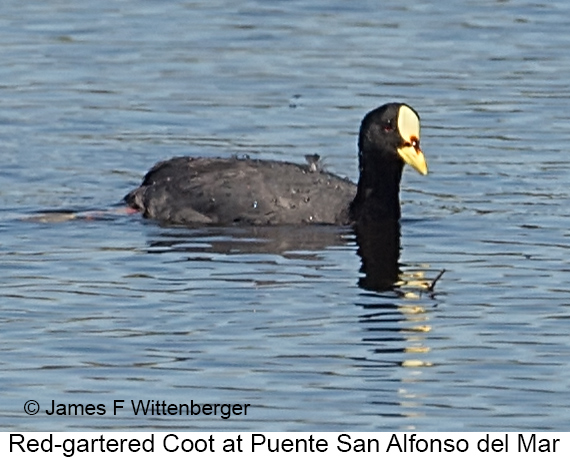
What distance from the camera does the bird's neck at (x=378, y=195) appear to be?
621 inches

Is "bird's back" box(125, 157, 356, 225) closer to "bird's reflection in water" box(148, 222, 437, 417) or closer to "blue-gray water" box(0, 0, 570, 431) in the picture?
"bird's reflection in water" box(148, 222, 437, 417)

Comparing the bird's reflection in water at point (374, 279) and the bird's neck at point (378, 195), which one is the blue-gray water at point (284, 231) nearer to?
the bird's reflection in water at point (374, 279)

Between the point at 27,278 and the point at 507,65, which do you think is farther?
the point at 507,65

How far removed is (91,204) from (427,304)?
4016 millimetres

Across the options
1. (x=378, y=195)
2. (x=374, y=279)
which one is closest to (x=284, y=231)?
(x=378, y=195)

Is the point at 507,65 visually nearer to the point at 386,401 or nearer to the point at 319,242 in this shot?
the point at 319,242

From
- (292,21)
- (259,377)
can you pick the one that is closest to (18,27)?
(292,21)

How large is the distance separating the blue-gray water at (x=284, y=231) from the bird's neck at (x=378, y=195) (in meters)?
0.20

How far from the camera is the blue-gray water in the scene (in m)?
11.2

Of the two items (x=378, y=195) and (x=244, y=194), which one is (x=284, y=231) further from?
(x=378, y=195)

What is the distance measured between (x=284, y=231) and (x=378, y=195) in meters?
0.82

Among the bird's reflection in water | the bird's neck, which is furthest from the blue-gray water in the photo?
the bird's neck

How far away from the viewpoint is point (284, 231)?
15.5m
